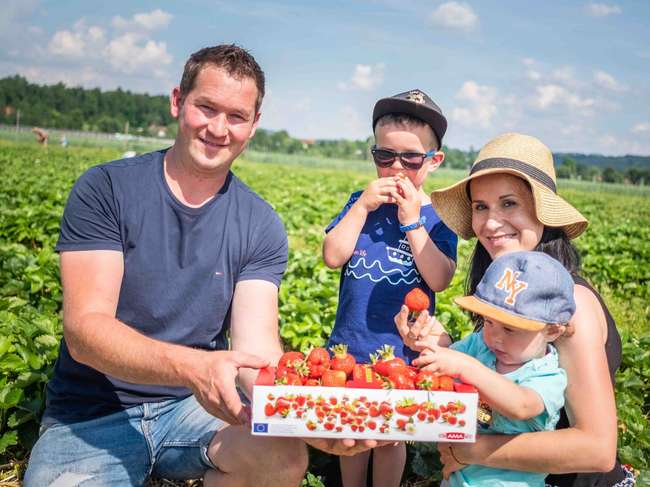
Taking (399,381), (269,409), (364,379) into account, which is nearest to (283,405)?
(269,409)

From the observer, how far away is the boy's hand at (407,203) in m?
2.97

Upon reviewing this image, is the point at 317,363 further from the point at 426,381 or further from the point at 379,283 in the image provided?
the point at 379,283

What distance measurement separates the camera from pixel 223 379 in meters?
2.17

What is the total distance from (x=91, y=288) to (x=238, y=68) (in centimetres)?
127

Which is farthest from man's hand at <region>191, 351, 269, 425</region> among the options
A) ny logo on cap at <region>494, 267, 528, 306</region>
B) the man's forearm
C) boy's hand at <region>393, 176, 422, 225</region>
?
boy's hand at <region>393, 176, 422, 225</region>

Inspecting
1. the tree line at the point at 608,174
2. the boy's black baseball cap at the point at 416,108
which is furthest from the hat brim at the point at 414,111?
the tree line at the point at 608,174

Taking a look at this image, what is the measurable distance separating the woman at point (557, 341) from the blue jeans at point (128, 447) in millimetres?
1103

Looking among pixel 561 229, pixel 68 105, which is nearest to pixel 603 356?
pixel 561 229

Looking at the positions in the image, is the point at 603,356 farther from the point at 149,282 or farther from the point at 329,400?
the point at 149,282

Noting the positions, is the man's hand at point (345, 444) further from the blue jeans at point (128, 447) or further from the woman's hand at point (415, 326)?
the blue jeans at point (128, 447)

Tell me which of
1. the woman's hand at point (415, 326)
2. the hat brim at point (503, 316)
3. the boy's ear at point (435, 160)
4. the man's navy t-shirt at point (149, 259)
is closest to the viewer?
the hat brim at point (503, 316)

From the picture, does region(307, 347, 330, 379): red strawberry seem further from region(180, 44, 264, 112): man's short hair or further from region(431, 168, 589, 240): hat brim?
region(180, 44, 264, 112): man's short hair

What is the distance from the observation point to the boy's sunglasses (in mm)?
3109

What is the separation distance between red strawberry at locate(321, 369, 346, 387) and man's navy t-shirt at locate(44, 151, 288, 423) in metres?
1.07
